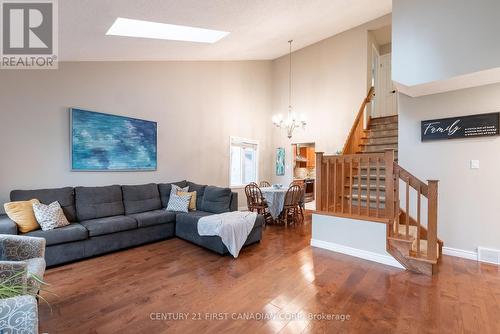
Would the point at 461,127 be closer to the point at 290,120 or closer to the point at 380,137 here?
the point at 380,137

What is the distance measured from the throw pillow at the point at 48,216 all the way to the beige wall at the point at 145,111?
65 centimetres

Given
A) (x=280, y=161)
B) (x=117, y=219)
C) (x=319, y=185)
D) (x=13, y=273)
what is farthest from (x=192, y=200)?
(x=280, y=161)

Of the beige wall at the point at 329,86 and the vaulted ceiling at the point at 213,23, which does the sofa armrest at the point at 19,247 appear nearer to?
the vaulted ceiling at the point at 213,23

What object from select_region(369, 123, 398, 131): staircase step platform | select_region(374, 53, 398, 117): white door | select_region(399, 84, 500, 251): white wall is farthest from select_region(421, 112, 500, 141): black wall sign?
select_region(374, 53, 398, 117): white door

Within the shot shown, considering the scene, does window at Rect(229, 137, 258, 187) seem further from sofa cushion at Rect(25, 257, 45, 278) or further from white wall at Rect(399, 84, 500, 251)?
sofa cushion at Rect(25, 257, 45, 278)

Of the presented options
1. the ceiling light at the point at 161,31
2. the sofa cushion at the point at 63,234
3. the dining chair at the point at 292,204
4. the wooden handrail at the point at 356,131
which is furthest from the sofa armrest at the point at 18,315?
the wooden handrail at the point at 356,131

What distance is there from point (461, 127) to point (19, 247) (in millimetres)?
5328

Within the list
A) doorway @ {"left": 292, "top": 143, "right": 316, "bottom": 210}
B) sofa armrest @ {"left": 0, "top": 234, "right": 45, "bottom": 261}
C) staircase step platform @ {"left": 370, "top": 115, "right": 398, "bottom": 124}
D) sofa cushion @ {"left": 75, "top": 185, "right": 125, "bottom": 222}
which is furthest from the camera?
doorway @ {"left": 292, "top": 143, "right": 316, "bottom": 210}

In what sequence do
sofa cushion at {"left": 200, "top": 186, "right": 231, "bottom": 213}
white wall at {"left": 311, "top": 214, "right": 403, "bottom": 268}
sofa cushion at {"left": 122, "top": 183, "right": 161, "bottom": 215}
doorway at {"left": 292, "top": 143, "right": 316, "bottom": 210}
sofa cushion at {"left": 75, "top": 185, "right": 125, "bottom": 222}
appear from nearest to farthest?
white wall at {"left": 311, "top": 214, "right": 403, "bottom": 268} → sofa cushion at {"left": 75, "top": 185, "right": 125, "bottom": 222} → sofa cushion at {"left": 122, "top": 183, "right": 161, "bottom": 215} → sofa cushion at {"left": 200, "top": 186, "right": 231, "bottom": 213} → doorway at {"left": 292, "top": 143, "right": 316, "bottom": 210}

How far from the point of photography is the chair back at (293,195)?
206 inches

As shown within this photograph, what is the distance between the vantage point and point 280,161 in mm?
7395

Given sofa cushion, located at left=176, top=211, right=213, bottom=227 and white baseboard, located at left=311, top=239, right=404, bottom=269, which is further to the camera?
sofa cushion, located at left=176, top=211, right=213, bottom=227

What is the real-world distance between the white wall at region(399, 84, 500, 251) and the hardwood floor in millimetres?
480

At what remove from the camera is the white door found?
21.7ft
